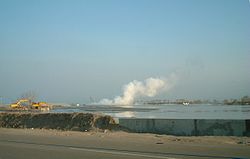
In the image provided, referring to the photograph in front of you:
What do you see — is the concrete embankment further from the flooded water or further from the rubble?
the flooded water

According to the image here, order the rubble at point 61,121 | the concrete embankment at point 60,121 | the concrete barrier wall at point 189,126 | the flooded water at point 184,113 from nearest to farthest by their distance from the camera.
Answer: the concrete barrier wall at point 189,126
the rubble at point 61,121
the concrete embankment at point 60,121
the flooded water at point 184,113

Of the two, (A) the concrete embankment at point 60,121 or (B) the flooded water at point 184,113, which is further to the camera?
(B) the flooded water at point 184,113

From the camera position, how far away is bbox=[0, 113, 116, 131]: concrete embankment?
93.5 feet

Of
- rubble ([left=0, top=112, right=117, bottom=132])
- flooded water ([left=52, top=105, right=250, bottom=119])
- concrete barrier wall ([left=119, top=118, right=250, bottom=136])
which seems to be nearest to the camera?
concrete barrier wall ([left=119, top=118, right=250, bottom=136])

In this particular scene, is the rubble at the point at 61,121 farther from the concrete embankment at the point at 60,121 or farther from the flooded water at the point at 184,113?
the flooded water at the point at 184,113

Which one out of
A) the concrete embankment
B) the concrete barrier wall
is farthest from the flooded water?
the concrete barrier wall

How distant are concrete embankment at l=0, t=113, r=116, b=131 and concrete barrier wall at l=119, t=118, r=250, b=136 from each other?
7.93 feet

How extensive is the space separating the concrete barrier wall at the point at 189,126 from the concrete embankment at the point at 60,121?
2.42m

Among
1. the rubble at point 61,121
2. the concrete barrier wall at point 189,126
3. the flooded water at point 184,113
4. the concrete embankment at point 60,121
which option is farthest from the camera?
the flooded water at point 184,113

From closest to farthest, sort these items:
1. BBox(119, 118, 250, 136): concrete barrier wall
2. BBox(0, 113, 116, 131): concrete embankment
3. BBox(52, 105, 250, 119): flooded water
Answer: BBox(119, 118, 250, 136): concrete barrier wall
BBox(0, 113, 116, 131): concrete embankment
BBox(52, 105, 250, 119): flooded water

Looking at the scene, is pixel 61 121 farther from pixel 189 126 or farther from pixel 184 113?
pixel 184 113

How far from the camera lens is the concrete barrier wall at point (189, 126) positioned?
68.6ft

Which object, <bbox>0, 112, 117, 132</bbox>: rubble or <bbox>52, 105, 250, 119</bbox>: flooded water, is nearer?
<bbox>0, 112, 117, 132</bbox>: rubble

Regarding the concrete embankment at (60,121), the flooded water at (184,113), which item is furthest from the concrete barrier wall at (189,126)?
the flooded water at (184,113)
